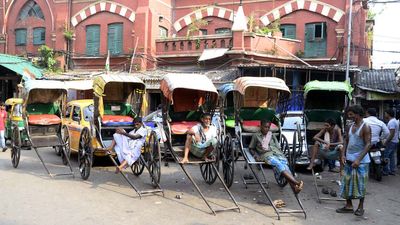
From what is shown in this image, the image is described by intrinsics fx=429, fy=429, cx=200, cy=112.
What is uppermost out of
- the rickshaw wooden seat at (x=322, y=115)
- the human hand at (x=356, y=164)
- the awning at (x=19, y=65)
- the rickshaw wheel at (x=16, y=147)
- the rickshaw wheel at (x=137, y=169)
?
the awning at (x=19, y=65)

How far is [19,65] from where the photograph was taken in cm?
2262

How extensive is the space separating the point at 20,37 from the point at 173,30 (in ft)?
30.9

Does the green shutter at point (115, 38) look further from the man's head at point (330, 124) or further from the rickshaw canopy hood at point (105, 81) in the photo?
the man's head at point (330, 124)

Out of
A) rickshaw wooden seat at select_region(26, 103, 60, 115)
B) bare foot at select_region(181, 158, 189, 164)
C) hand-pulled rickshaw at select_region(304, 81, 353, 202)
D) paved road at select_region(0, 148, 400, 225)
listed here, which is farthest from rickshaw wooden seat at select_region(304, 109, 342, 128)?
rickshaw wooden seat at select_region(26, 103, 60, 115)

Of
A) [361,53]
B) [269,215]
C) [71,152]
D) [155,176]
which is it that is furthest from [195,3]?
[269,215]

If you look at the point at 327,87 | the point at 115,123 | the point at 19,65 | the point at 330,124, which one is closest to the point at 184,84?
the point at 115,123

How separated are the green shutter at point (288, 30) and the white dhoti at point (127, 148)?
1366 centimetres

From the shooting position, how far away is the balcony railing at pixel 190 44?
19562 millimetres

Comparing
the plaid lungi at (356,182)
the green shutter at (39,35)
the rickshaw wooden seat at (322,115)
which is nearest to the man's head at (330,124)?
the rickshaw wooden seat at (322,115)

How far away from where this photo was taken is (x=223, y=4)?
72.5ft

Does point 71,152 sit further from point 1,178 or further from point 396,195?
point 396,195

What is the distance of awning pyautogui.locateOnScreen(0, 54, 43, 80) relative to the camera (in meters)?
21.8

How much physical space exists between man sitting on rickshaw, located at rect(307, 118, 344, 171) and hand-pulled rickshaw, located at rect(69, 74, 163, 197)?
10.7ft

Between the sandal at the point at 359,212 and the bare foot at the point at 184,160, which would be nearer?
the sandal at the point at 359,212
